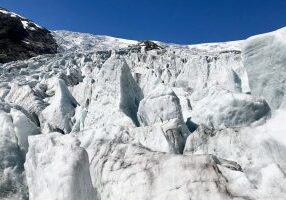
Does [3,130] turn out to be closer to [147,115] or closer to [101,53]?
[147,115]

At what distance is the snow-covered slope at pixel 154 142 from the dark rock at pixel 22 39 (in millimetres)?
45272

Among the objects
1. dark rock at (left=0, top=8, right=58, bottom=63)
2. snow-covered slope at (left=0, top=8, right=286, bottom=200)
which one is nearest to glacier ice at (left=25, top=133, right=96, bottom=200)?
snow-covered slope at (left=0, top=8, right=286, bottom=200)

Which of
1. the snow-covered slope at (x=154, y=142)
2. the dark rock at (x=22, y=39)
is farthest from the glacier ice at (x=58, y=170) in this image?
the dark rock at (x=22, y=39)

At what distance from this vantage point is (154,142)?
544 inches

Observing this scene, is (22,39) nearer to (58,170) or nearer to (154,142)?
(154,142)

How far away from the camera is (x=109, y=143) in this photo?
12.6 metres

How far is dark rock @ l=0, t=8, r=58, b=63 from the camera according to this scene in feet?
228

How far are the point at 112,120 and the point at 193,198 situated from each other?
8086 mm

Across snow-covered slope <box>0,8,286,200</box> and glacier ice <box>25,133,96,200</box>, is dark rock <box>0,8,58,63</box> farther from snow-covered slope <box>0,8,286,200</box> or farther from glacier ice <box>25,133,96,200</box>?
glacier ice <box>25,133,96,200</box>

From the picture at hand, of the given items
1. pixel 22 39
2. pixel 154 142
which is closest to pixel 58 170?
pixel 154 142

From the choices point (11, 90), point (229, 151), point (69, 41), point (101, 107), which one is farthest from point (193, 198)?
point (69, 41)

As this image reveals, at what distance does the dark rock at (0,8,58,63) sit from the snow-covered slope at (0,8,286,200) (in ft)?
149

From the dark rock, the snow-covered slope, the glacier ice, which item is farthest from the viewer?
the dark rock

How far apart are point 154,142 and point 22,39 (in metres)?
70.3
